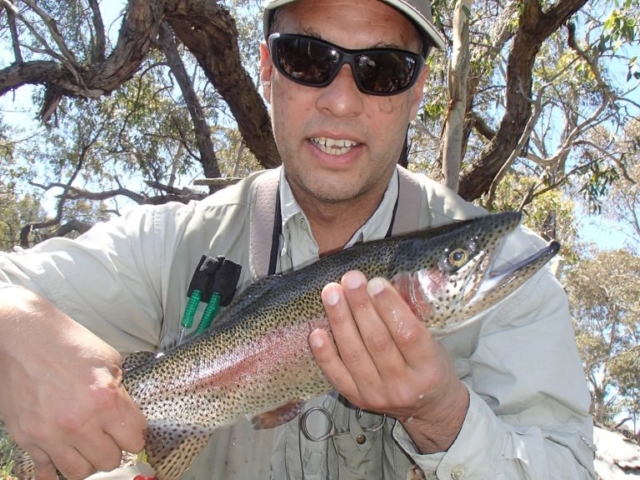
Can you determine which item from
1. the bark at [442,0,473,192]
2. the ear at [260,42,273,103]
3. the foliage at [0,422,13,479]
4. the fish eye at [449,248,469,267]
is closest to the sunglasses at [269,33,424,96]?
the ear at [260,42,273,103]

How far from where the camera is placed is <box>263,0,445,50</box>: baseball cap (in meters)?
2.78

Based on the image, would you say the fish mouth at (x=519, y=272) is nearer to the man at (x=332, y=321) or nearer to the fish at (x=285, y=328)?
the fish at (x=285, y=328)

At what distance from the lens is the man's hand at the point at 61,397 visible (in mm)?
2197

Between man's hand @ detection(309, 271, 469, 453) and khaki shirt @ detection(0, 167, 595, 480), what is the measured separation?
0.25 m

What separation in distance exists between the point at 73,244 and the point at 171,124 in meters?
12.6

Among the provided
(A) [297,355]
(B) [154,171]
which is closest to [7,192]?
(B) [154,171]

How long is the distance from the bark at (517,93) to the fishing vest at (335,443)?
6.25 meters

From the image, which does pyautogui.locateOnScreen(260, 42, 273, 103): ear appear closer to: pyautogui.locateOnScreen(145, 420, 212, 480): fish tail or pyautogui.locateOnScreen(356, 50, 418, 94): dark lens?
pyautogui.locateOnScreen(356, 50, 418, 94): dark lens

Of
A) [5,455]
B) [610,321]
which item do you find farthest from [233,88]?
[610,321]

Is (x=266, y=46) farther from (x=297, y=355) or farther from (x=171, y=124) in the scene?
(x=171, y=124)

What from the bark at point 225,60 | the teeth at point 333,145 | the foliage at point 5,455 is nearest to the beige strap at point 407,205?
the teeth at point 333,145

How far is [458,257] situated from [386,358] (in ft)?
1.42

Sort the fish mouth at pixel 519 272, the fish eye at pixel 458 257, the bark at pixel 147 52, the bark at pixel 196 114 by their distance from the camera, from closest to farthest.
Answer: the fish mouth at pixel 519 272
the fish eye at pixel 458 257
the bark at pixel 147 52
the bark at pixel 196 114

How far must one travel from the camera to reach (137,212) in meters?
3.13
